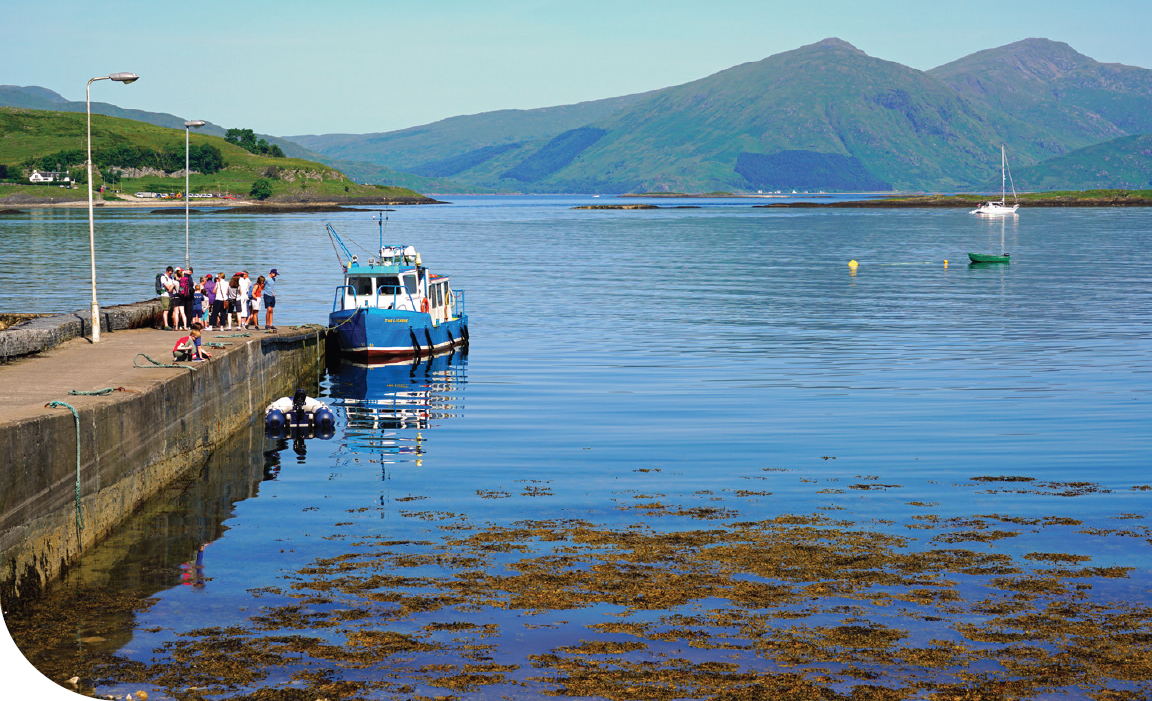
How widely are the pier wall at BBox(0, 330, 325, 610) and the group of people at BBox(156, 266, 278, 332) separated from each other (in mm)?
7206

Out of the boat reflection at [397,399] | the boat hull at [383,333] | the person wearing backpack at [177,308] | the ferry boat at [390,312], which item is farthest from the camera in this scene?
the ferry boat at [390,312]

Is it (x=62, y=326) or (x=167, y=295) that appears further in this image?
(x=167, y=295)

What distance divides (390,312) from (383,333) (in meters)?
0.95

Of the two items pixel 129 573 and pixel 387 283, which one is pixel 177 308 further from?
pixel 129 573

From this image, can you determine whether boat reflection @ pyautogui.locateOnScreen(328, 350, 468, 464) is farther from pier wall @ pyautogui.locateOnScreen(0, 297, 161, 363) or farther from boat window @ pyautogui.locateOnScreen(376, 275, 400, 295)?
pier wall @ pyautogui.locateOnScreen(0, 297, 161, 363)

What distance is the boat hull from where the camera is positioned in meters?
45.2

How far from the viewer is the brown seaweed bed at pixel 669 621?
42.0 feet

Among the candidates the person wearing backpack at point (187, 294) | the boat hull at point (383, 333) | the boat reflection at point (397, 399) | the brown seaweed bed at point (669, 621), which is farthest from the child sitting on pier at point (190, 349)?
the boat hull at point (383, 333)

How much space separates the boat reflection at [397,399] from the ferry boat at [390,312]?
0.64 meters

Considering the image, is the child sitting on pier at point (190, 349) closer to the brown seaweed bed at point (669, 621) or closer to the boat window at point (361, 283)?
the brown seaweed bed at point (669, 621)

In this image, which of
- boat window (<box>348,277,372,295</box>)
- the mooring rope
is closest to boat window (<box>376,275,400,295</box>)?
boat window (<box>348,277,372,295</box>)

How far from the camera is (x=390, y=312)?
45.8m

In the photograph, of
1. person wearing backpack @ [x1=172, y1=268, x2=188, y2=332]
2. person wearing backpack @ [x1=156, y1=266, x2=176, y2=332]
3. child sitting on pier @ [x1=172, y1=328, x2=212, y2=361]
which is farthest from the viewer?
person wearing backpack @ [x1=156, y1=266, x2=176, y2=332]

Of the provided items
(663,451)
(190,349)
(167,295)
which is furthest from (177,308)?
(663,451)
